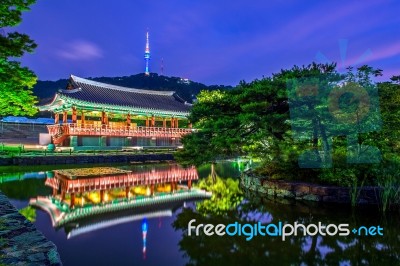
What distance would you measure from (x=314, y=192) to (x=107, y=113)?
1091 inches

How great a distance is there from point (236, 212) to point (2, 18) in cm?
984

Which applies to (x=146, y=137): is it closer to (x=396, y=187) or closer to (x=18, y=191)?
(x=18, y=191)

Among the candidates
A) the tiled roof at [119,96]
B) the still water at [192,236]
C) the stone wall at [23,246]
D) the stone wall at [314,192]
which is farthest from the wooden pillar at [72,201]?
the tiled roof at [119,96]

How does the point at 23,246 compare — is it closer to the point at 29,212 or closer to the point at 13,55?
the point at 29,212

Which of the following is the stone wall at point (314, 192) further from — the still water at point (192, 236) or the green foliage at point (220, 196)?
the green foliage at point (220, 196)

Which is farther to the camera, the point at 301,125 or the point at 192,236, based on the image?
the point at 301,125

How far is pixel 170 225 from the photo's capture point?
7875 mm

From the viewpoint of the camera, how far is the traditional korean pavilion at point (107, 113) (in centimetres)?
2748

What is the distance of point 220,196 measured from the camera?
11.5 metres

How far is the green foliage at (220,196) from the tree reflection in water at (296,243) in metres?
0.16

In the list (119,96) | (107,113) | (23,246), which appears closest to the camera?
(23,246)

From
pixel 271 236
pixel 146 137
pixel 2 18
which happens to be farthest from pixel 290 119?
pixel 146 137

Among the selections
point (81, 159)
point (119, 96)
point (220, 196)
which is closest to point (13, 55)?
point (220, 196)

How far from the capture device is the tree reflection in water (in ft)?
18.6
